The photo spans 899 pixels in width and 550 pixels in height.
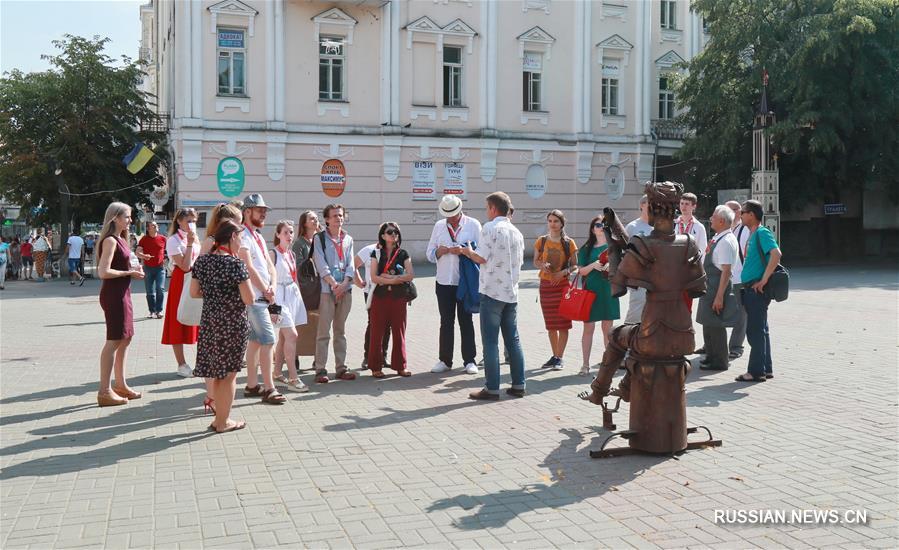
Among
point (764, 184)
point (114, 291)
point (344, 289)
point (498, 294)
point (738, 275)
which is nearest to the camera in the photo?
point (114, 291)

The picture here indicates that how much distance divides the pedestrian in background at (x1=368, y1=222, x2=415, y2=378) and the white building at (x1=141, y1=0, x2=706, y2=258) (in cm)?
1928

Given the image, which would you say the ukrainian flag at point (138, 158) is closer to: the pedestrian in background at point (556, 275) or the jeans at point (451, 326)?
the jeans at point (451, 326)

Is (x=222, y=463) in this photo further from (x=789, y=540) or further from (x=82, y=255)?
(x=82, y=255)

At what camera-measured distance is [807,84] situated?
28188 millimetres

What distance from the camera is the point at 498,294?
8.13 meters

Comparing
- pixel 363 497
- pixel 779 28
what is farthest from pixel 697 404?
pixel 779 28

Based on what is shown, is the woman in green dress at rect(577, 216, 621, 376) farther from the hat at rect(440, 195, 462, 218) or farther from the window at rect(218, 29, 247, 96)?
the window at rect(218, 29, 247, 96)

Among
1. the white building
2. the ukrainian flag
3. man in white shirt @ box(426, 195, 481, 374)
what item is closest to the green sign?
the white building

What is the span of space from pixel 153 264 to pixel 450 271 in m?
7.18

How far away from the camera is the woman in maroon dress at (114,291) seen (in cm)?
790

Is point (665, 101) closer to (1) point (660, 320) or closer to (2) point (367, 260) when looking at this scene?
(2) point (367, 260)

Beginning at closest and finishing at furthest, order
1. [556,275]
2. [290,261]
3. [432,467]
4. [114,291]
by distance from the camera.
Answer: [432,467], [114,291], [290,261], [556,275]

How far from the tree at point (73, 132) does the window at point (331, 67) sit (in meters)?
6.96

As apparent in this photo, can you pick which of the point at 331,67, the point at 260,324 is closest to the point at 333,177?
the point at 331,67
